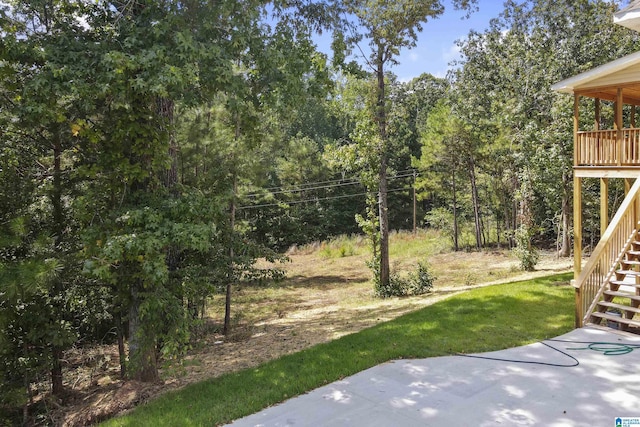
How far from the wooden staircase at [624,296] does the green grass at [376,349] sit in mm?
491

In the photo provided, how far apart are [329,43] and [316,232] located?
66.5 ft

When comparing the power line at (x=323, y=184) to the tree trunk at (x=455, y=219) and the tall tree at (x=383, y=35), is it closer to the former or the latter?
the tree trunk at (x=455, y=219)

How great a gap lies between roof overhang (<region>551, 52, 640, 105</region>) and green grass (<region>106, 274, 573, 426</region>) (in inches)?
147

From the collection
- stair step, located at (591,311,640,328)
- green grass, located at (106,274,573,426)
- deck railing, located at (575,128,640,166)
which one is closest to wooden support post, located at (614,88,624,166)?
deck railing, located at (575,128,640,166)

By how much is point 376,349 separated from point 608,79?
563cm

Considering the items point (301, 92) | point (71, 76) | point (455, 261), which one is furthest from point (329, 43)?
point (455, 261)

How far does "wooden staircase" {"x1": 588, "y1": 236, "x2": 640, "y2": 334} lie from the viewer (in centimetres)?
620

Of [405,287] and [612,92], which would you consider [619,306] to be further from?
[405,287]

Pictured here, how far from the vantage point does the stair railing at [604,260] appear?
6516 millimetres

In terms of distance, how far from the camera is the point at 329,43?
25.2 feet

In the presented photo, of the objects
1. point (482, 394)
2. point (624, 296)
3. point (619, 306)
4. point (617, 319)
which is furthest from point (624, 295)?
point (482, 394)

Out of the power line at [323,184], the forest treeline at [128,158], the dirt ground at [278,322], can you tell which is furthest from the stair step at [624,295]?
the power line at [323,184]

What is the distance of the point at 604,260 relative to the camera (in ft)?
22.0

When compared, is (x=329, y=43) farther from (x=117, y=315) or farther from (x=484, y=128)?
(x=484, y=128)
